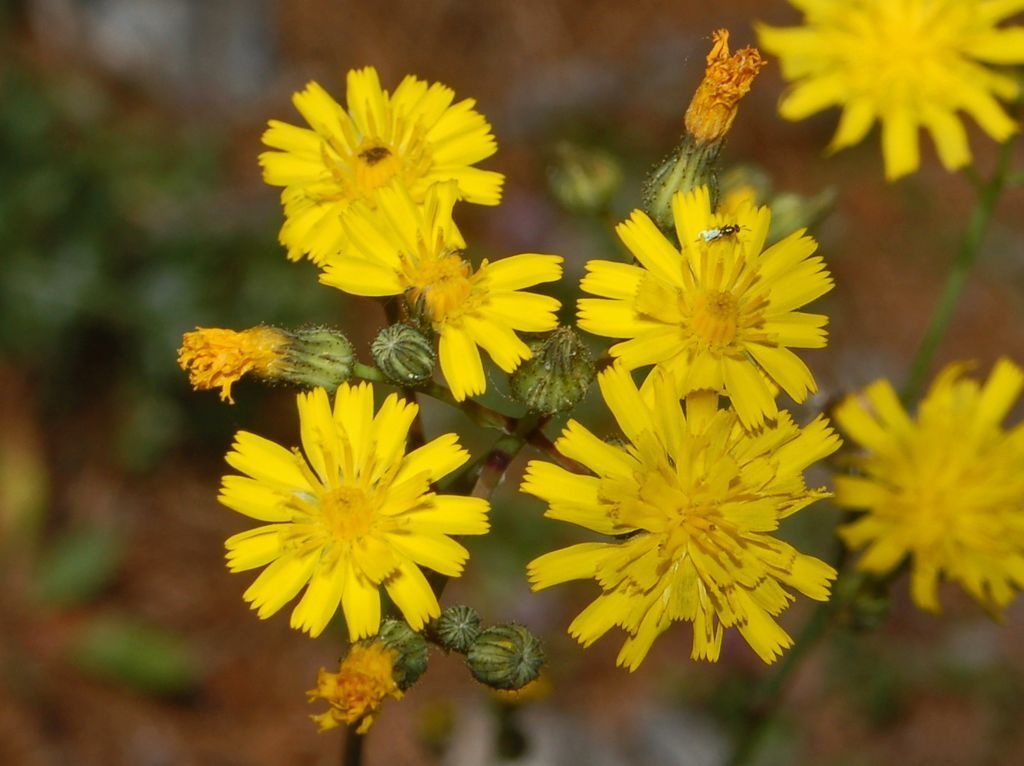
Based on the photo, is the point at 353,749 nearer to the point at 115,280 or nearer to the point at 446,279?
the point at 446,279

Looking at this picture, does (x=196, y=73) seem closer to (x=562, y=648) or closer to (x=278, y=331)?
(x=562, y=648)

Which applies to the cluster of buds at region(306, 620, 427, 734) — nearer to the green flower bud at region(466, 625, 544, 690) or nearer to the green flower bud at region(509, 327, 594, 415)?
the green flower bud at region(466, 625, 544, 690)

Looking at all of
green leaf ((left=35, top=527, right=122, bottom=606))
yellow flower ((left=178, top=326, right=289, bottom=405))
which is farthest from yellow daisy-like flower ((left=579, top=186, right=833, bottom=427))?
green leaf ((left=35, top=527, right=122, bottom=606))

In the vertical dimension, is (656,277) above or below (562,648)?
above

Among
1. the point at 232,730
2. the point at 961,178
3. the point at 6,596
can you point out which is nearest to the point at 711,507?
the point at 232,730

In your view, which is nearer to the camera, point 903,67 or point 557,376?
point 557,376

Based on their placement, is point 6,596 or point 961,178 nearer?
point 6,596

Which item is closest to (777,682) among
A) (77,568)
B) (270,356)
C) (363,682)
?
(363,682)

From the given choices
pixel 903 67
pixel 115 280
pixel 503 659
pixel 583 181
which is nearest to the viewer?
pixel 503 659
